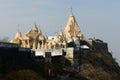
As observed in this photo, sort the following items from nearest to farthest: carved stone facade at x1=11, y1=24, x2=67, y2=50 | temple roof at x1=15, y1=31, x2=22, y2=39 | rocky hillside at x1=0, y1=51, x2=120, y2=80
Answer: rocky hillside at x1=0, y1=51, x2=120, y2=80
carved stone facade at x1=11, y1=24, x2=67, y2=50
temple roof at x1=15, y1=31, x2=22, y2=39

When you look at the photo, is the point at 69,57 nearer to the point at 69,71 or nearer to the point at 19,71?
the point at 69,71

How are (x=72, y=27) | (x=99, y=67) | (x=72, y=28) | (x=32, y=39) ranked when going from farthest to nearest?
(x=72, y=27) → (x=72, y=28) → (x=32, y=39) → (x=99, y=67)

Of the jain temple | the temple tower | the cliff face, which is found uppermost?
the temple tower

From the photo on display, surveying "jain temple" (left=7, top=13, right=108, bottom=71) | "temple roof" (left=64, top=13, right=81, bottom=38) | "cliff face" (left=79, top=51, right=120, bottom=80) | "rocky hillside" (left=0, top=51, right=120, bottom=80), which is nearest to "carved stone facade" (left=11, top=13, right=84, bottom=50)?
"jain temple" (left=7, top=13, right=108, bottom=71)

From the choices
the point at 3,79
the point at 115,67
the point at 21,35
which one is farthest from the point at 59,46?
the point at 3,79

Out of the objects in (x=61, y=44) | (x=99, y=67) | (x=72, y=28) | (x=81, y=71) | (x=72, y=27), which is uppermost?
(x=72, y=27)

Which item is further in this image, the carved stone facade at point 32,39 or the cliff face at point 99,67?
the carved stone facade at point 32,39

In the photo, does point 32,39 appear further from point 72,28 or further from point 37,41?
point 72,28

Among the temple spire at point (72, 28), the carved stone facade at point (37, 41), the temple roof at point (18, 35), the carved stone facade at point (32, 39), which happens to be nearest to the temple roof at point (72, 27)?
the temple spire at point (72, 28)

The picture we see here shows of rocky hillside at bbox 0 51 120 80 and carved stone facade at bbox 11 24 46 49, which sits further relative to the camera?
carved stone facade at bbox 11 24 46 49

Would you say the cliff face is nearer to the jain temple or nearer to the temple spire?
the jain temple

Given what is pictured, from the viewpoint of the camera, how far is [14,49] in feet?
135

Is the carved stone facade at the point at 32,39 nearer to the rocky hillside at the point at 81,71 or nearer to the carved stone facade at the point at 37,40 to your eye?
the carved stone facade at the point at 37,40

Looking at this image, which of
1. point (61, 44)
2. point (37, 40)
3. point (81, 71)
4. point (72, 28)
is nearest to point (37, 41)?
point (37, 40)
